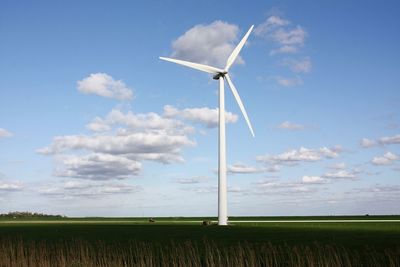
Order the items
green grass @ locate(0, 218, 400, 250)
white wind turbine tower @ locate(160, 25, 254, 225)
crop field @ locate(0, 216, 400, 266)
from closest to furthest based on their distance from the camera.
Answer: crop field @ locate(0, 216, 400, 266)
green grass @ locate(0, 218, 400, 250)
white wind turbine tower @ locate(160, 25, 254, 225)

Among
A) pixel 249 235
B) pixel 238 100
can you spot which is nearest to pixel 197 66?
pixel 238 100

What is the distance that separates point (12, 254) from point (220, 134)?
113 ft

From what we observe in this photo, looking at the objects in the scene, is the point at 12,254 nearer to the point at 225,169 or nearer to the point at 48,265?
the point at 48,265

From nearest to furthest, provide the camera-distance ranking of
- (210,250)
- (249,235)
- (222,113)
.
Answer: (210,250), (249,235), (222,113)

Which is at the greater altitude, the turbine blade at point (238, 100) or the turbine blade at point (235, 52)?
the turbine blade at point (235, 52)

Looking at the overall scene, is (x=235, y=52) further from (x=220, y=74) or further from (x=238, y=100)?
(x=238, y=100)

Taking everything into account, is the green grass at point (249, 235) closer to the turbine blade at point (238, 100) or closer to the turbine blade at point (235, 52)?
the turbine blade at point (238, 100)

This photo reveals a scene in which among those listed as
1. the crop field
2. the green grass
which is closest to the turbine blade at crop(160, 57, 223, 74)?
the green grass

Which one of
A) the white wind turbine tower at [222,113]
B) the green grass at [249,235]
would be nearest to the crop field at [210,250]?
the green grass at [249,235]

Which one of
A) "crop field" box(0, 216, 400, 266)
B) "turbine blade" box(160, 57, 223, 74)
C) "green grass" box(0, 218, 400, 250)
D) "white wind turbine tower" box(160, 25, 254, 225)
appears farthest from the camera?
"turbine blade" box(160, 57, 223, 74)

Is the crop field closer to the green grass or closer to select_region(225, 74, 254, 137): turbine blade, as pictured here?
the green grass

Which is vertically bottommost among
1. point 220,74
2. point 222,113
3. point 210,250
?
point 210,250

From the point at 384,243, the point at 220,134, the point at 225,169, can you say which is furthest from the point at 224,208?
the point at 384,243

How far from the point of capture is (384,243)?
101 ft
